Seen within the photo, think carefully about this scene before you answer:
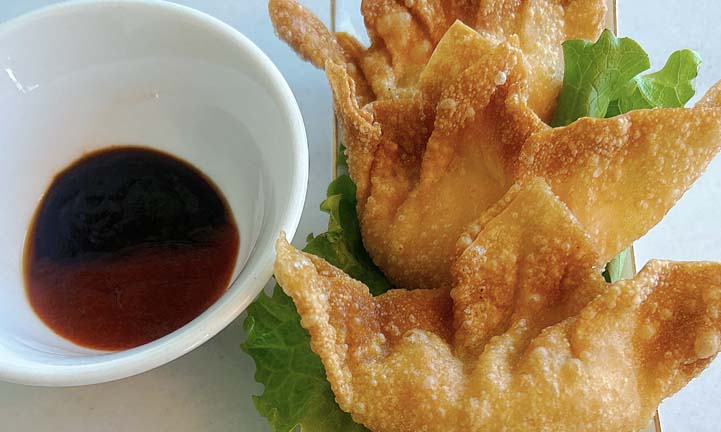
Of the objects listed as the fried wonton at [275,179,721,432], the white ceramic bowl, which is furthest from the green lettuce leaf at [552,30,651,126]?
the white ceramic bowl

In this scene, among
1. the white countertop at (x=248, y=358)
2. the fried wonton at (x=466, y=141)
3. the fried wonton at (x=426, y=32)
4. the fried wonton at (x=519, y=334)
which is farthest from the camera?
the fried wonton at (x=426, y=32)

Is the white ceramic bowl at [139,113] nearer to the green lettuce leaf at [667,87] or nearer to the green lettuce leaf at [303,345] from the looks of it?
the green lettuce leaf at [303,345]

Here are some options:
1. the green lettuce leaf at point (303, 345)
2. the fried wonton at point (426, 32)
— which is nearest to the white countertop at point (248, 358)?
the green lettuce leaf at point (303, 345)

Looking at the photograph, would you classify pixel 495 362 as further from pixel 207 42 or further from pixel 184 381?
pixel 207 42

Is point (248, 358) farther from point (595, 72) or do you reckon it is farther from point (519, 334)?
point (595, 72)

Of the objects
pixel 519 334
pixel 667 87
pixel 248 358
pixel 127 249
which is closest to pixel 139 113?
pixel 127 249

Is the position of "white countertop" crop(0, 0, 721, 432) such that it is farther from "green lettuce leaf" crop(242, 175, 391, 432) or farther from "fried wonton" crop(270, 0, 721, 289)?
"fried wonton" crop(270, 0, 721, 289)

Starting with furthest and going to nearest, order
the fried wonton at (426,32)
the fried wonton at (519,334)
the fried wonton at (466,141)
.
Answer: the fried wonton at (426,32) < the fried wonton at (466,141) < the fried wonton at (519,334)
